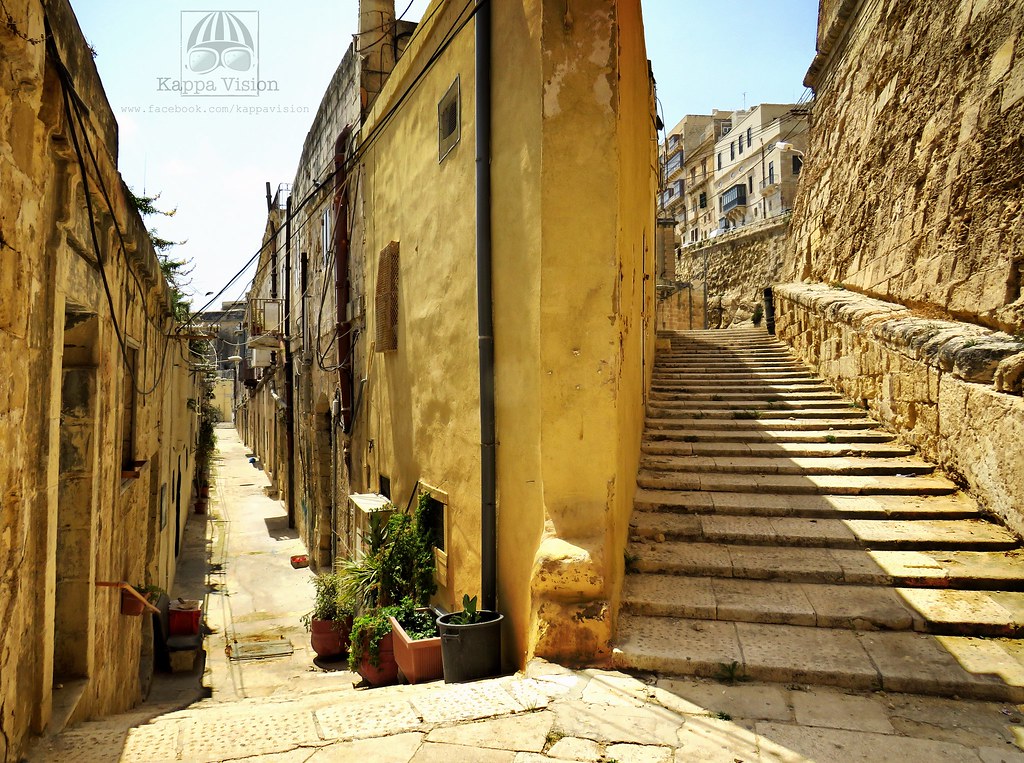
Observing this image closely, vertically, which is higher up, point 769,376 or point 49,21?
point 49,21

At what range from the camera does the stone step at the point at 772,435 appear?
7.22 meters

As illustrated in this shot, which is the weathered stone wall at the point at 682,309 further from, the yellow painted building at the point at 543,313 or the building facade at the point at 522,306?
the yellow painted building at the point at 543,313

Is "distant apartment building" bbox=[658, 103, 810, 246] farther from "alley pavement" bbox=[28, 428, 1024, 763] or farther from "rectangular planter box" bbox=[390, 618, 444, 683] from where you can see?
"alley pavement" bbox=[28, 428, 1024, 763]

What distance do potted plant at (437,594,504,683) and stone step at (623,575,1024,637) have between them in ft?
3.23

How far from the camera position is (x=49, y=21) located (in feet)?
10.2

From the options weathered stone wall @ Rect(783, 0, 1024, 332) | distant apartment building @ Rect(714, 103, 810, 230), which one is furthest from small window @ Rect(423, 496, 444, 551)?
distant apartment building @ Rect(714, 103, 810, 230)

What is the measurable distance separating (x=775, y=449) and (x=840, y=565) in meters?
2.30

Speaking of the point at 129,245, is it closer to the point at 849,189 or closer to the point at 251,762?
the point at 251,762

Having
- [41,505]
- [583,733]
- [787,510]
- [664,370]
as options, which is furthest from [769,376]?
[41,505]

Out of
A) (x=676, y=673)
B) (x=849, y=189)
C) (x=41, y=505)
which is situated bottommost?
(x=676, y=673)

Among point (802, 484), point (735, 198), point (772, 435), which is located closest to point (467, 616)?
point (802, 484)

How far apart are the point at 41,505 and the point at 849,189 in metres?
11.5

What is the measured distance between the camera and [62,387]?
14.4ft

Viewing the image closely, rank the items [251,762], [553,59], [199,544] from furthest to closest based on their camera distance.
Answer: [199,544] < [553,59] < [251,762]
